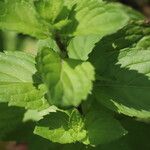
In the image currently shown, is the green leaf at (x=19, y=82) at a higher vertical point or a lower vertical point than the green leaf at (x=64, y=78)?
lower

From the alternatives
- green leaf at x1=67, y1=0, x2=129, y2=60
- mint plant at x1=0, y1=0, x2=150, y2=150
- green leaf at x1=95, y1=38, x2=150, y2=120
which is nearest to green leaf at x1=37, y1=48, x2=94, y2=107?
mint plant at x1=0, y1=0, x2=150, y2=150

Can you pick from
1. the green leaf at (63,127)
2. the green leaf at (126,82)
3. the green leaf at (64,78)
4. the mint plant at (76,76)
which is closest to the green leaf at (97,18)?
the mint plant at (76,76)

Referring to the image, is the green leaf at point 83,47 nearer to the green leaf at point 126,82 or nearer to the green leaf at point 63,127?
the green leaf at point 126,82

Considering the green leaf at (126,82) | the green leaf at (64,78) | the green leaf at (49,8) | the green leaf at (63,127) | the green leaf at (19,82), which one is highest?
the green leaf at (49,8)

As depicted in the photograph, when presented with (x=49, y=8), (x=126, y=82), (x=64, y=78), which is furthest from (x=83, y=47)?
(x=64, y=78)

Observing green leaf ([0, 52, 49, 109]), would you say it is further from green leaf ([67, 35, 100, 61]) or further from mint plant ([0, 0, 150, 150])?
green leaf ([67, 35, 100, 61])

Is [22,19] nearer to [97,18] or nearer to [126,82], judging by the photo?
[97,18]

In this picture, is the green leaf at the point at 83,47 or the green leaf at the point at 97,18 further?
the green leaf at the point at 83,47

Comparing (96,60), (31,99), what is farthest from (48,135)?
(96,60)
